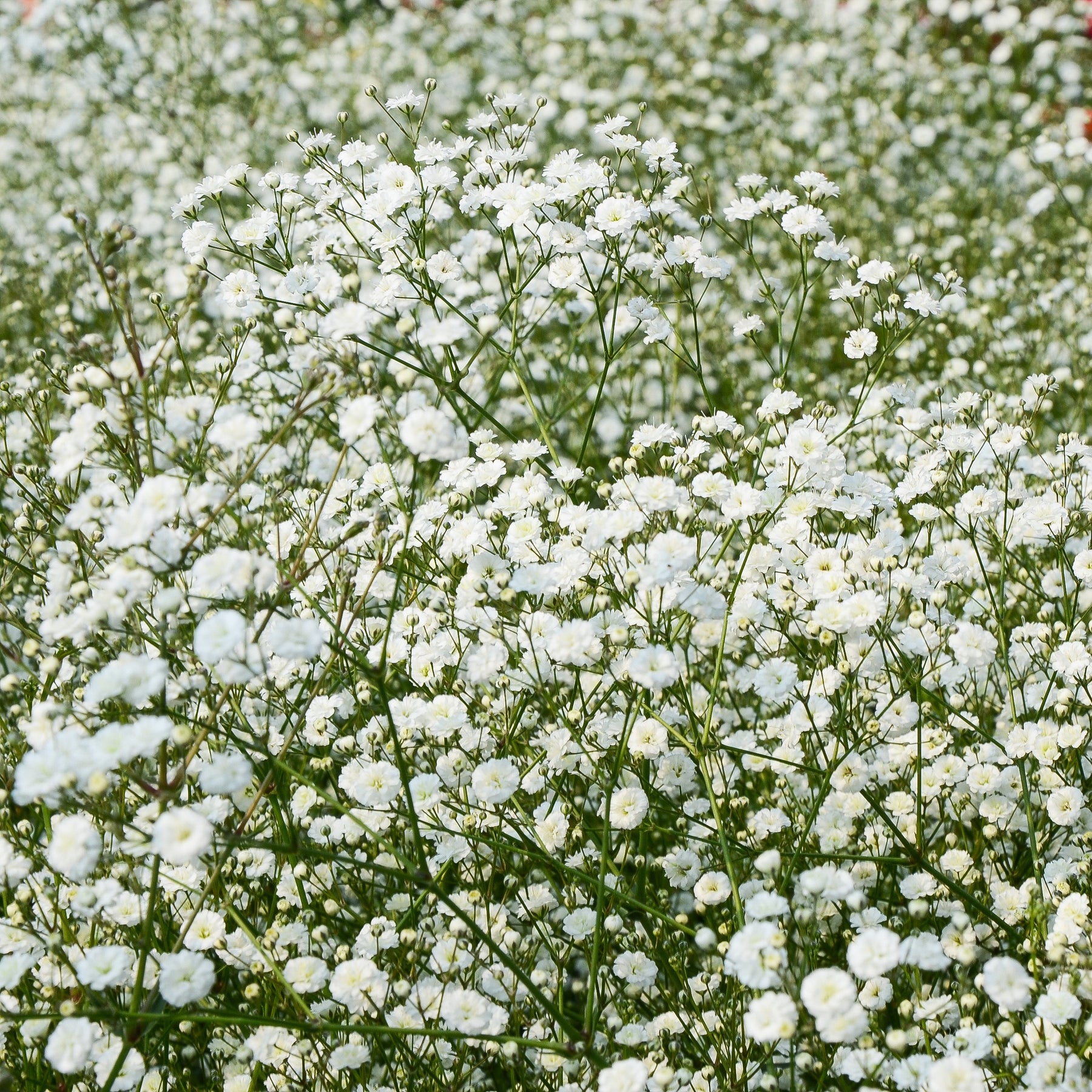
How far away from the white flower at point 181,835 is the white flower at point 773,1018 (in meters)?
0.99

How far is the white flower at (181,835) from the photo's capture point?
191cm

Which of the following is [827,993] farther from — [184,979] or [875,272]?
[875,272]

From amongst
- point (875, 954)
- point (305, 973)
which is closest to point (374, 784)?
point (305, 973)

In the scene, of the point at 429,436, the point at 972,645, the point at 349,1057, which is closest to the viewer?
the point at 429,436

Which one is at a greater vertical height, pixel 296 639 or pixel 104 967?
pixel 296 639

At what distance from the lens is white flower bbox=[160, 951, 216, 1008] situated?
2.13 meters

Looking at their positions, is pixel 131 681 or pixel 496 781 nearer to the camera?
pixel 131 681

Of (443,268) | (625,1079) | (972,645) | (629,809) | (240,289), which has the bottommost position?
(625,1079)

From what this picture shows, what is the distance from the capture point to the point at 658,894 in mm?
2957

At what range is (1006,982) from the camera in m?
2.12

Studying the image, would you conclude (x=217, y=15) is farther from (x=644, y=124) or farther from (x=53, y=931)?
(x=53, y=931)

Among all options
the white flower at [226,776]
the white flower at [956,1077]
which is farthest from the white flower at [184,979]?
the white flower at [956,1077]

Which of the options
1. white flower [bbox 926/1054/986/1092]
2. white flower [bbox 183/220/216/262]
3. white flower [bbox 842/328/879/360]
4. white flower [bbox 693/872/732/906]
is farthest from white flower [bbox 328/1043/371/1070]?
white flower [bbox 842/328/879/360]

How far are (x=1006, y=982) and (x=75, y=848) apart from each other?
5.54 ft
